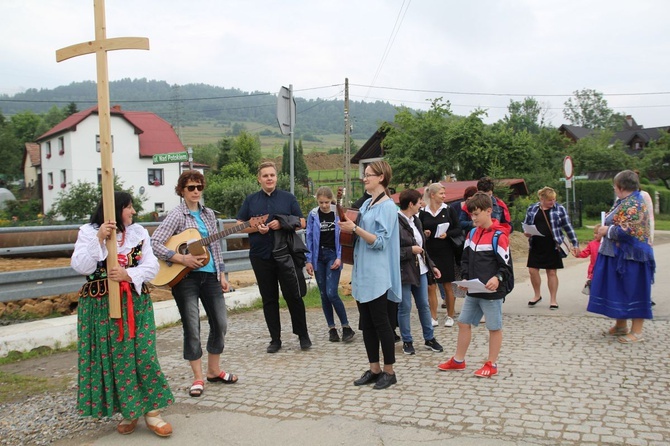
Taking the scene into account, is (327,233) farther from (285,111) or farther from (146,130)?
(146,130)

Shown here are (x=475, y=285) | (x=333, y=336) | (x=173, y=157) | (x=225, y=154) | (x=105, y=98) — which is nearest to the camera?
(x=105, y=98)

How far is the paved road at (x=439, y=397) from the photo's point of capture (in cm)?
432

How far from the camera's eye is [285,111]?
9.55 m

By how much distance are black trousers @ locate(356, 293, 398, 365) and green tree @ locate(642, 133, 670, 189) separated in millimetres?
48407

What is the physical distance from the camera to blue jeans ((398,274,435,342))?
656 centimetres

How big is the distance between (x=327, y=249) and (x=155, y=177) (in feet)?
171

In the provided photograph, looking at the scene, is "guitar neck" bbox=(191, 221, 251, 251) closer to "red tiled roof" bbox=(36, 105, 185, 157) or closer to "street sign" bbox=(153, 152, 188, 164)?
"street sign" bbox=(153, 152, 188, 164)

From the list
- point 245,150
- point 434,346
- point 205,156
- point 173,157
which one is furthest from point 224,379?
point 205,156

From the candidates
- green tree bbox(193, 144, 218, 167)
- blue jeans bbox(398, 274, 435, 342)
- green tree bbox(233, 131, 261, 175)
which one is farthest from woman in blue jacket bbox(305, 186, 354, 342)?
green tree bbox(193, 144, 218, 167)

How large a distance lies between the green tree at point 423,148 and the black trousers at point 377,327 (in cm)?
2572

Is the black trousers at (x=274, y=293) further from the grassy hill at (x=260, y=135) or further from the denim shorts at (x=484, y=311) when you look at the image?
the grassy hill at (x=260, y=135)

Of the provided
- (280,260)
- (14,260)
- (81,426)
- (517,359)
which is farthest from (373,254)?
(14,260)

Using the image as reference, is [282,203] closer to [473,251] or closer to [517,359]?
[473,251]

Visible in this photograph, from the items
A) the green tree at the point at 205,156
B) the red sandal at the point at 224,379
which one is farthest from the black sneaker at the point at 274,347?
the green tree at the point at 205,156
